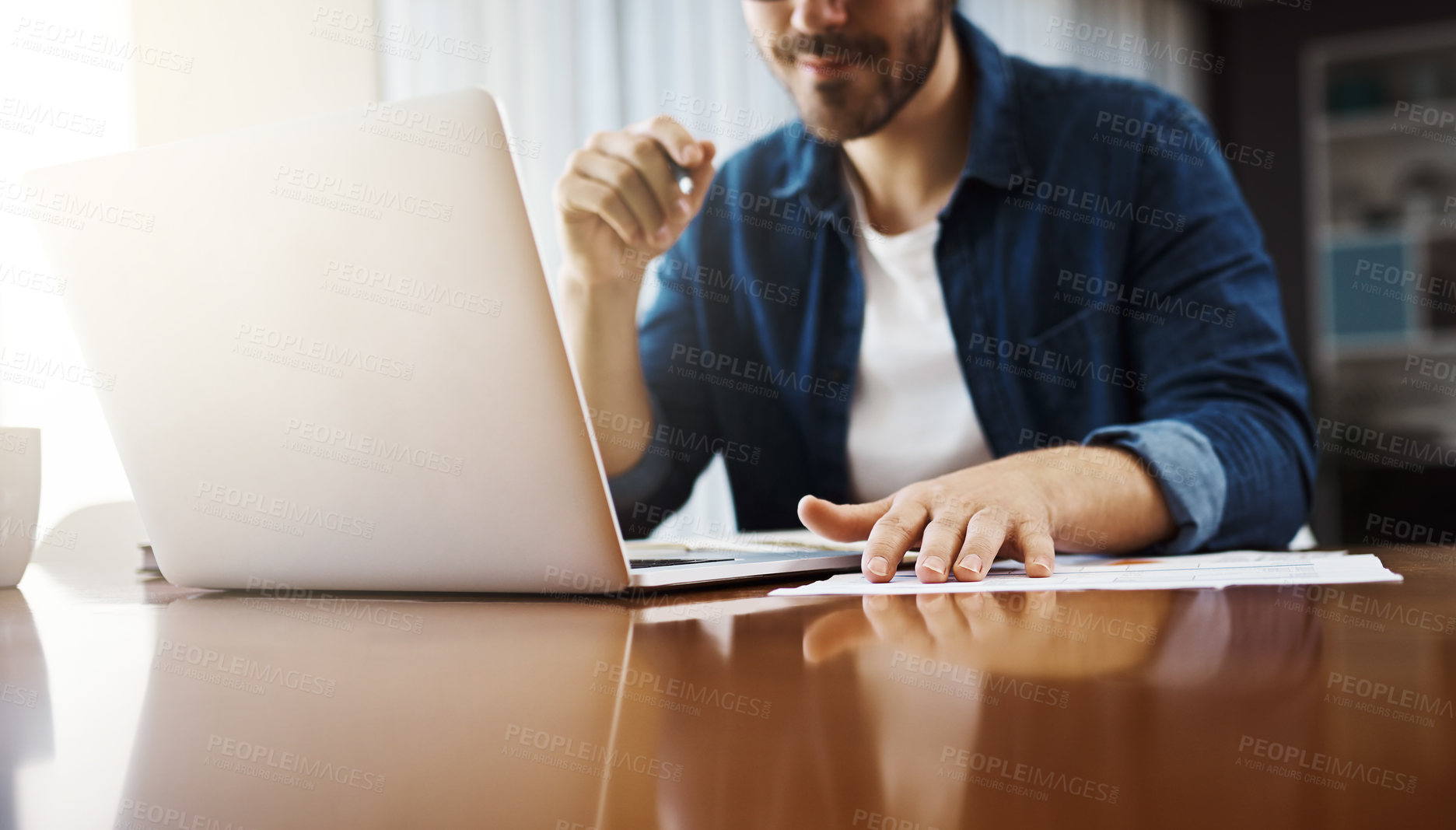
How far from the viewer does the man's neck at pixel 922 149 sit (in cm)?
164

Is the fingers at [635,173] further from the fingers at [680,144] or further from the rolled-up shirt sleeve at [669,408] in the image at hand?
the rolled-up shirt sleeve at [669,408]

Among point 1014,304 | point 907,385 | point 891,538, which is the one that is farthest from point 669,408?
point 891,538

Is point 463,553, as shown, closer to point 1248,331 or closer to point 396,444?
point 396,444

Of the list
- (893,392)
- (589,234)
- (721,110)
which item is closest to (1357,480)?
(721,110)

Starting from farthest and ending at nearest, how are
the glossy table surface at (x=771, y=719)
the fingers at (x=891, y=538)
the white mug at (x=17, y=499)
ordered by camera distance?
the white mug at (x=17, y=499), the fingers at (x=891, y=538), the glossy table surface at (x=771, y=719)

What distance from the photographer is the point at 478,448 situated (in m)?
0.59

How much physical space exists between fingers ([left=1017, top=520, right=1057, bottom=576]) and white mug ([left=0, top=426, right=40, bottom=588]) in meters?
0.77

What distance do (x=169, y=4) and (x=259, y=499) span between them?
1.74 m

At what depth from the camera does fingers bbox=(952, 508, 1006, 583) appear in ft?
2.16

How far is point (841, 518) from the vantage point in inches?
28.7

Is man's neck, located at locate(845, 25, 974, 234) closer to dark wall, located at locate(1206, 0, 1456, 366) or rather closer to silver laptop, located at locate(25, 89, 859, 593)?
silver laptop, located at locate(25, 89, 859, 593)

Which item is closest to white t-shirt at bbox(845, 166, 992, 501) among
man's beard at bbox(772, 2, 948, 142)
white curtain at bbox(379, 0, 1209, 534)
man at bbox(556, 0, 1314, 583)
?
man at bbox(556, 0, 1314, 583)

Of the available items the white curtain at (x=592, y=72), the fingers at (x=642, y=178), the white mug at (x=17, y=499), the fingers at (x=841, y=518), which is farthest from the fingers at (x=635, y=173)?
the white curtain at (x=592, y=72)

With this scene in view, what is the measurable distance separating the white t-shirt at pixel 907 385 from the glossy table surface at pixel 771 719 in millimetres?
990
